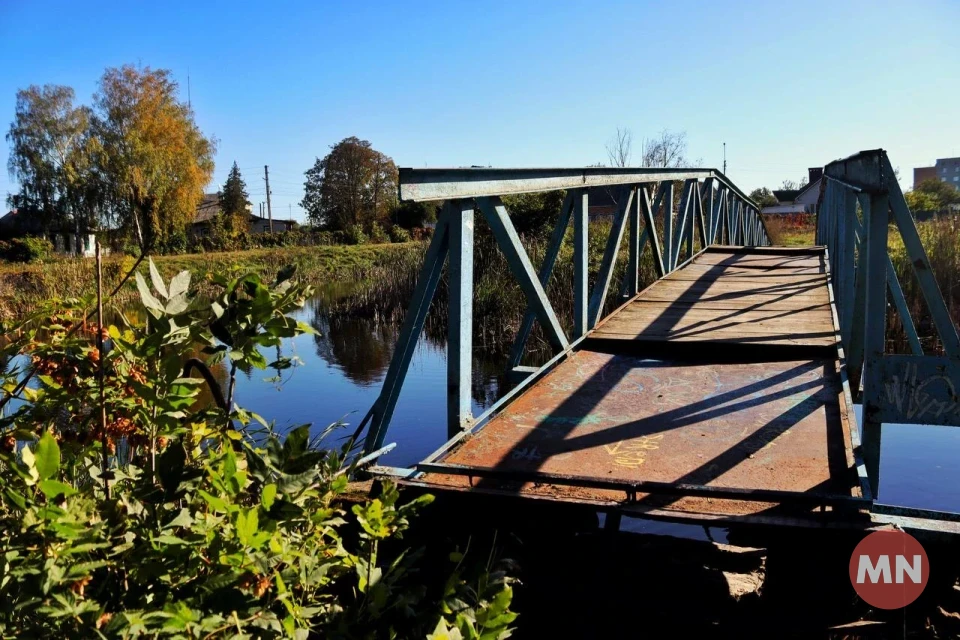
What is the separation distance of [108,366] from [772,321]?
438 centimetres

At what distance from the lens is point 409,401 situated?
10.2 meters

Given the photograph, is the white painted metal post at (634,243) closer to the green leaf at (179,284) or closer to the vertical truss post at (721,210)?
the green leaf at (179,284)

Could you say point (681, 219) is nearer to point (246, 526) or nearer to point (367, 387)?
point (367, 387)

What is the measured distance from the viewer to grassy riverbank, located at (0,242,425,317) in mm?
13742

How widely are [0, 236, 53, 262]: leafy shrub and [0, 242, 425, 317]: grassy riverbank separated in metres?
5.66

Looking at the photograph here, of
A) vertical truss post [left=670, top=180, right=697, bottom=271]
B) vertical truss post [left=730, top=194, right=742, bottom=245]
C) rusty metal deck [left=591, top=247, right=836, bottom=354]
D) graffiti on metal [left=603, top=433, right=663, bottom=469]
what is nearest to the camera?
graffiti on metal [left=603, top=433, right=663, bottom=469]

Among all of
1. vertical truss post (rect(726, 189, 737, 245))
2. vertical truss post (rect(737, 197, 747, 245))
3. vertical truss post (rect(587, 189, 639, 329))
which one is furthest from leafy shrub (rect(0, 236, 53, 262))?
vertical truss post (rect(587, 189, 639, 329))

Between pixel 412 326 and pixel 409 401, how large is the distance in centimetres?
737

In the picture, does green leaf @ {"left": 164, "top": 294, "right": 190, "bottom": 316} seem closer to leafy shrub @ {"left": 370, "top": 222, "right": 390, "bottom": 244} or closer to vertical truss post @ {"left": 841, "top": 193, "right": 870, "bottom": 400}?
vertical truss post @ {"left": 841, "top": 193, "right": 870, "bottom": 400}

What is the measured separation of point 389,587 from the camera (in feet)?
5.02

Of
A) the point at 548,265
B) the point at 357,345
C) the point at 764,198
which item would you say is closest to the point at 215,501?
the point at 548,265

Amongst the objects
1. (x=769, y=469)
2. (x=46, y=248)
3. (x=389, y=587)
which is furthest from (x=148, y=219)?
(x=46, y=248)

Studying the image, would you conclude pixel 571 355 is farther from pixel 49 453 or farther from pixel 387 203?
pixel 387 203

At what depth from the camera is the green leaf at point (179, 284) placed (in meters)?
1.53
